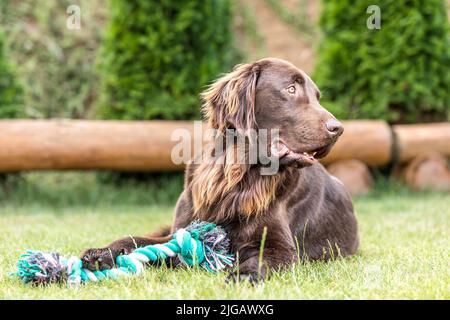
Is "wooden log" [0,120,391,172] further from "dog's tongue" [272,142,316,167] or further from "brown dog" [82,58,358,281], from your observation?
"dog's tongue" [272,142,316,167]

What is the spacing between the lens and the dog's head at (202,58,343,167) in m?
3.12

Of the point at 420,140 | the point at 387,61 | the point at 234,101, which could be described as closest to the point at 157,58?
the point at 387,61

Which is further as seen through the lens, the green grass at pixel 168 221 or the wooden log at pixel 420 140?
the wooden log at pixel 420 140

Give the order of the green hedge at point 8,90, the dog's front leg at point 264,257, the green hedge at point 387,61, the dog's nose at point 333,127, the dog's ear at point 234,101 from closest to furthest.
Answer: the dog's front leg at point 264,257
the dog's nose at point 333,127
the dog's ear at point 234,101
the green hedge at point 8,90
the green hedge at point 387,61

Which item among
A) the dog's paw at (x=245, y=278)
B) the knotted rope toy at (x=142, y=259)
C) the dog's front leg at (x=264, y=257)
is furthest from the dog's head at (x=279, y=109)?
→ the dog's paw at (x=245, y=278)

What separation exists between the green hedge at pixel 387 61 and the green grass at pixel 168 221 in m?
0.97

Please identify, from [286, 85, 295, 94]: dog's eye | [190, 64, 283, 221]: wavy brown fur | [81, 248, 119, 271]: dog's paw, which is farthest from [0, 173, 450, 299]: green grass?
[286, 85, 295, 94]: dog's eye

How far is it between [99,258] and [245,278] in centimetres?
71

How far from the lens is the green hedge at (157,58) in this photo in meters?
7.02

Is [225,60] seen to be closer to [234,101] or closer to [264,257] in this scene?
[234,101]

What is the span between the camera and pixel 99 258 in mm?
2955

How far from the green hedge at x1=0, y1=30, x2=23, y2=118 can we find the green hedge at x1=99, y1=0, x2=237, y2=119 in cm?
87

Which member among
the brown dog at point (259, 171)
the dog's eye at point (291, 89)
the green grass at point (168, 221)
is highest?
the dog's eye at point (291, 89)

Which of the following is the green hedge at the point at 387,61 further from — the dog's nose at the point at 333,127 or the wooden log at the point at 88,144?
the dog's nose at the point at 333,127
